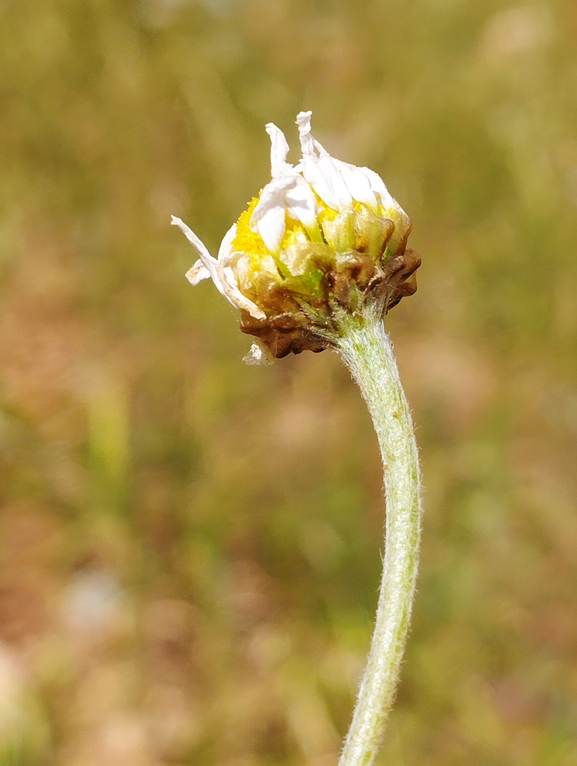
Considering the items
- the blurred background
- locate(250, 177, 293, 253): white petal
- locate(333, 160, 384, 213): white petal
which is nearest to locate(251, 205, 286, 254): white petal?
locate(250, 177, 293, 253): white petal

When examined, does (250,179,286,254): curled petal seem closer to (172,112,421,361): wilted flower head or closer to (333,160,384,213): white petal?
(172,112,421,361): wilted flower head

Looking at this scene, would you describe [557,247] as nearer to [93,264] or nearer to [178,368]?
[178,368]

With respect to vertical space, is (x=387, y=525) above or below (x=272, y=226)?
below

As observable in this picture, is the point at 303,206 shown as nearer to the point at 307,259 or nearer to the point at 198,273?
the point at 307,259

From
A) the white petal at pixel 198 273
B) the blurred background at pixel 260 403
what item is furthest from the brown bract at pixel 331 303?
the blurred background at pixel 260 403

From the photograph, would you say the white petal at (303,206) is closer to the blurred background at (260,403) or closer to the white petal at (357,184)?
the white petal at (357,184)

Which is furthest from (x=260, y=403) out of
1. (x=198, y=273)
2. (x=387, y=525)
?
(x=387, y=525)
